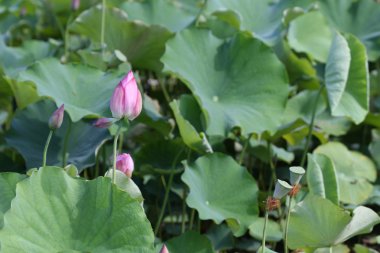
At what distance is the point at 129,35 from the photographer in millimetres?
2291

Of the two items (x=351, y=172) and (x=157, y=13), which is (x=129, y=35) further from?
(x=351, y=172)

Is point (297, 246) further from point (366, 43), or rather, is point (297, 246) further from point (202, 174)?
point (366, 43)

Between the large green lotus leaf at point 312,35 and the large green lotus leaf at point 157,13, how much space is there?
1.19ft

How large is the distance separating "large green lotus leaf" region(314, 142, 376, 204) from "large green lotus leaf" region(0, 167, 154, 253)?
93cm

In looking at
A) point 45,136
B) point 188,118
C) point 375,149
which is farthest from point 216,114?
point 375,149

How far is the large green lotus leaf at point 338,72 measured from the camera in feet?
6.80

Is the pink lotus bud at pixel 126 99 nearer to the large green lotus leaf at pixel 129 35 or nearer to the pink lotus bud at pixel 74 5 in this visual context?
the large green lotus leaf at pixel 129 35

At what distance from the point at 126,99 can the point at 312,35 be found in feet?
4.75

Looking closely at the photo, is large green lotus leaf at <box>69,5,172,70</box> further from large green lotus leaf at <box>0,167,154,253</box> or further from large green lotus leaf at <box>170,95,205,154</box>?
large green lotus leaf at <box>0,167,154,253</box>

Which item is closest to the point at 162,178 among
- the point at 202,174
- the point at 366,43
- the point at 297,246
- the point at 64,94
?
the point at 202,174

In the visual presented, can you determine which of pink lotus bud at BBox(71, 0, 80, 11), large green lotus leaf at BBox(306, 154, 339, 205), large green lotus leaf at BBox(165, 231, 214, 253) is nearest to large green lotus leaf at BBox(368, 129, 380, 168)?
large green lotus leaf at BBox(306, 154, 339, 205)

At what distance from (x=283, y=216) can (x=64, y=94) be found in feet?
2.45

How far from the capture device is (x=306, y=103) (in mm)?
2461

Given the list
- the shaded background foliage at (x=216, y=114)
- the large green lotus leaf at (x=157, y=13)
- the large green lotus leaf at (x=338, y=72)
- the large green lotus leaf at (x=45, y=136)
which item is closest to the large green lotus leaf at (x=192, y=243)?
the shaded background foliage at (x=216, y=114)
